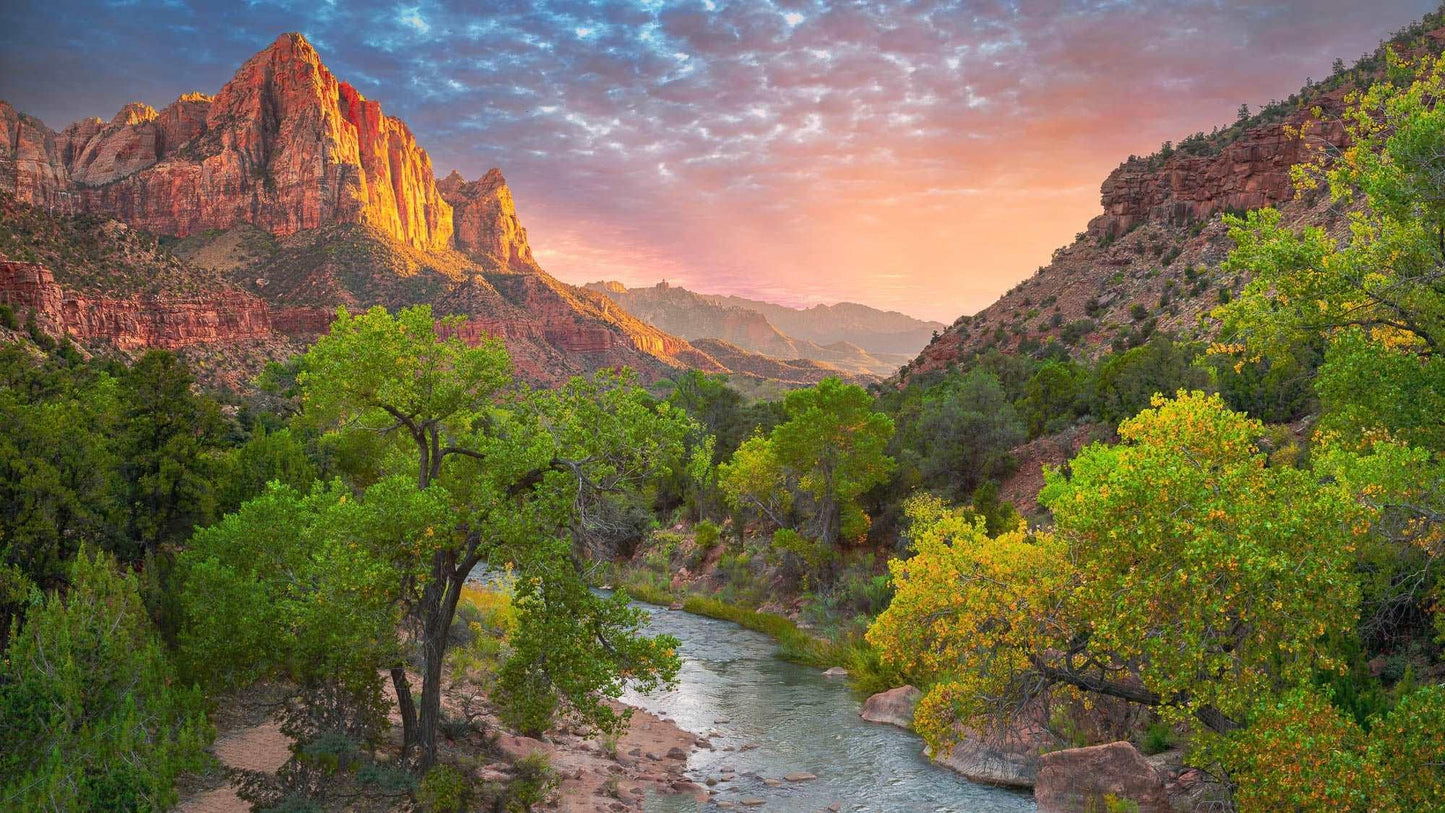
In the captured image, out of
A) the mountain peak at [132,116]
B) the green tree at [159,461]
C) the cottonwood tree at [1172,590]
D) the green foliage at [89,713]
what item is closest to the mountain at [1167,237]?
the cottonwood tree at [1172,590]

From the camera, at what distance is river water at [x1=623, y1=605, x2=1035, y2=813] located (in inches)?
707

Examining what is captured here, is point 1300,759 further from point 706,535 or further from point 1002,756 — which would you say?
point 706,535

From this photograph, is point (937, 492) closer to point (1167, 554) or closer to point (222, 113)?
point (1167, 554)

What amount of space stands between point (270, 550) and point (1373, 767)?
19.4 m

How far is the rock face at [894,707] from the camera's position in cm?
2383

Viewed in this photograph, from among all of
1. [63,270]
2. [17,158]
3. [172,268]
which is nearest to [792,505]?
[63,270]

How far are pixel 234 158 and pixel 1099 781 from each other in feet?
602

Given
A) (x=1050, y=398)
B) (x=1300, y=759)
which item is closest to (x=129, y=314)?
(x=1050, y=398)

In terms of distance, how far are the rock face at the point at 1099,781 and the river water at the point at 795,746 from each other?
2.58 ft

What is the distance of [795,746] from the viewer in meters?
22.0

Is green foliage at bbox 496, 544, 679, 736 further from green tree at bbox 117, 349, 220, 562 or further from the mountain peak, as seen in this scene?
the mountain peak

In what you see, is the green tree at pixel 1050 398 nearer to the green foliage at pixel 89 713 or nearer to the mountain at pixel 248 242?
the green foliage at pixel 89 713

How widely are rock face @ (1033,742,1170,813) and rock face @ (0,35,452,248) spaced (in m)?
158

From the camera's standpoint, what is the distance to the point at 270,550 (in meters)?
17.8
